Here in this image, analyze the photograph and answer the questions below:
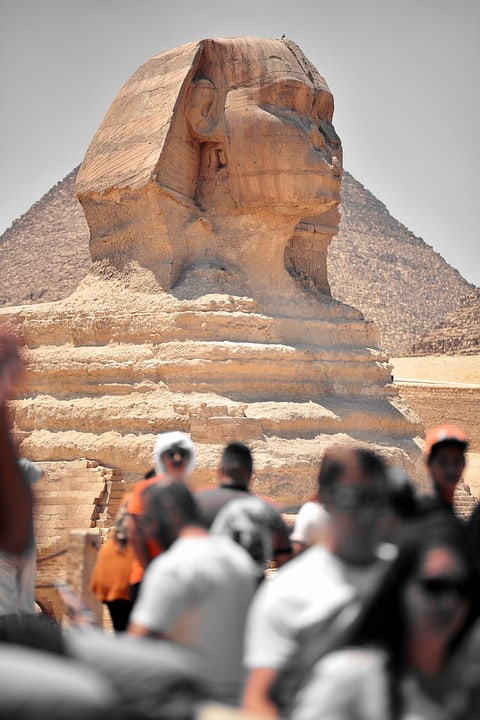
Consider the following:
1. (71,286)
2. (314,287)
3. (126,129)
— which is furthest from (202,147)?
(71,286)

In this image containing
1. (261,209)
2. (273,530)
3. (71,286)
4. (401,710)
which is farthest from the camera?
(71,286)

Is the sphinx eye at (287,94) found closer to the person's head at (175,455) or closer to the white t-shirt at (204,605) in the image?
the person's head at (175,455)

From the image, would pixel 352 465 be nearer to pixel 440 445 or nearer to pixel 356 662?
pixel 356 662

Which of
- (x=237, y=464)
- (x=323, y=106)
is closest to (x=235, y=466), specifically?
(x=237, y=464)

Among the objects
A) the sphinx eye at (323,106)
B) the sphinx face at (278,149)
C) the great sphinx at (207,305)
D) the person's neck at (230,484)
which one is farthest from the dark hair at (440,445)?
the sphinx eye at (323,106)

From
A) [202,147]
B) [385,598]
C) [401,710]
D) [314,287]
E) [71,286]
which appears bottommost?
[401,710]

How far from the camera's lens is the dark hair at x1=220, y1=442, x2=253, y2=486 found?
4289 millimetres

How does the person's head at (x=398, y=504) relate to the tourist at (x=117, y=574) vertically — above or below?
above

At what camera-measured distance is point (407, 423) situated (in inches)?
359

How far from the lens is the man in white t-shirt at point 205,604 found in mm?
2869

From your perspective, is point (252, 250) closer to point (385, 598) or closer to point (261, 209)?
point (261, 209)

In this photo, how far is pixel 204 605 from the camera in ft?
9.55

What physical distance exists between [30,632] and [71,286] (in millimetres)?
95680

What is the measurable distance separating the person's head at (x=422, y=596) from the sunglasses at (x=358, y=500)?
1.54 ft
